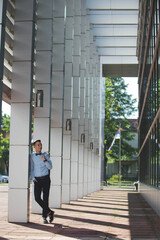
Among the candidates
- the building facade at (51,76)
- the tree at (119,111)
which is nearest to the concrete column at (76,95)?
the building facade at (51,76)

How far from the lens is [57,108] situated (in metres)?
14.6

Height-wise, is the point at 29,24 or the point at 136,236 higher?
the point at 29,24

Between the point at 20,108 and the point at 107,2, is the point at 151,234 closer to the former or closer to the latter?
the point at 20,108

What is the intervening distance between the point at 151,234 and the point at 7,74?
10.7 metres

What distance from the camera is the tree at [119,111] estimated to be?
5659cm

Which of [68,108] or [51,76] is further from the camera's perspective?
[68,108]

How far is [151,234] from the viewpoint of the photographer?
7.82m

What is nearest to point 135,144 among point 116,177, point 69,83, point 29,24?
point 116,177

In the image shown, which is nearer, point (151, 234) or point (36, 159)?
point (151, 234)

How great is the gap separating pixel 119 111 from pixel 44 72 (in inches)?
1802

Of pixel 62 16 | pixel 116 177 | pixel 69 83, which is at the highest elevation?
pixel 62 16

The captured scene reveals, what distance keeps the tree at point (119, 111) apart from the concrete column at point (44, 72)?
43096 millimetres

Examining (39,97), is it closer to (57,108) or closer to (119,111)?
(57,108)

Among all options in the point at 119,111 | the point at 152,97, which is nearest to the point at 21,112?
the point at 152,97
